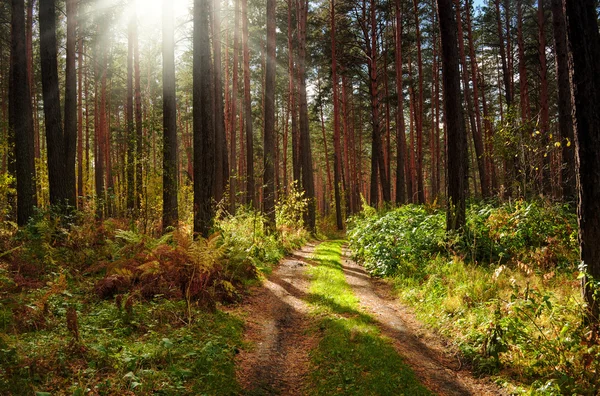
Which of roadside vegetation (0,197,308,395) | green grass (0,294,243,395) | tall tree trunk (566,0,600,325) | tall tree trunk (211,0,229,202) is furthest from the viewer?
tall tree trunk (211,0,229,202)

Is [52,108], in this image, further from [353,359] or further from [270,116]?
[353,359]

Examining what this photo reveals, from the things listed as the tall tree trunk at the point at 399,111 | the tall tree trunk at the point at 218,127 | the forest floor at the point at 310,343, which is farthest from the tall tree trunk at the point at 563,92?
the tall tree trunk at the point at 218,127

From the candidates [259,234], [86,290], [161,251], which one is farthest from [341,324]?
[259,234]

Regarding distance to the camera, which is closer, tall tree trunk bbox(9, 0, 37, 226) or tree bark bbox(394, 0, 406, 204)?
tall tree trunk bbox(9, 0, 37, 226)

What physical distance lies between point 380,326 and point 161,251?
409 centimetres

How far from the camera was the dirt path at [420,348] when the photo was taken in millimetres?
3896

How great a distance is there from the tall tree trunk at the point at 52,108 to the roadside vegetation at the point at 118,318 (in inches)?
81.0

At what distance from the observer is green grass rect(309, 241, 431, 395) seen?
3.68m

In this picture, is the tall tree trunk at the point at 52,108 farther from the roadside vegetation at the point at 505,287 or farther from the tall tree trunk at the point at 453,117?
the tall tree trunk at the point at 453,117

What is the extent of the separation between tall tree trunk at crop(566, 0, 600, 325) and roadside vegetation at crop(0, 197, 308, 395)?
4473 mm

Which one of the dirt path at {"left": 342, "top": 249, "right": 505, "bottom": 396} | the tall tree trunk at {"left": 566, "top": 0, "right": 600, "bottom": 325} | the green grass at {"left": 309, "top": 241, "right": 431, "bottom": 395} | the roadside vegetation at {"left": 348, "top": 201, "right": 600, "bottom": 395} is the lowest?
the dirt path at {"left": 342, "top": 249, "right": 505, "bottom": 396}

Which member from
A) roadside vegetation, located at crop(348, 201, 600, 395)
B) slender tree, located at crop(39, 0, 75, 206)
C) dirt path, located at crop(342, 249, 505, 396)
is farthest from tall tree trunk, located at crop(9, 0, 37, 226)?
roadside vegetation, located at crop(348, 201, 600, 395)

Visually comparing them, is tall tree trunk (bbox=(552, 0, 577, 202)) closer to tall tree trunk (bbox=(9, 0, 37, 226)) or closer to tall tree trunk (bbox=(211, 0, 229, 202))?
tall tree trunk (bbox=(211, 0, 229, 202))

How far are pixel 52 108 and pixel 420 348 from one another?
11.2 m
